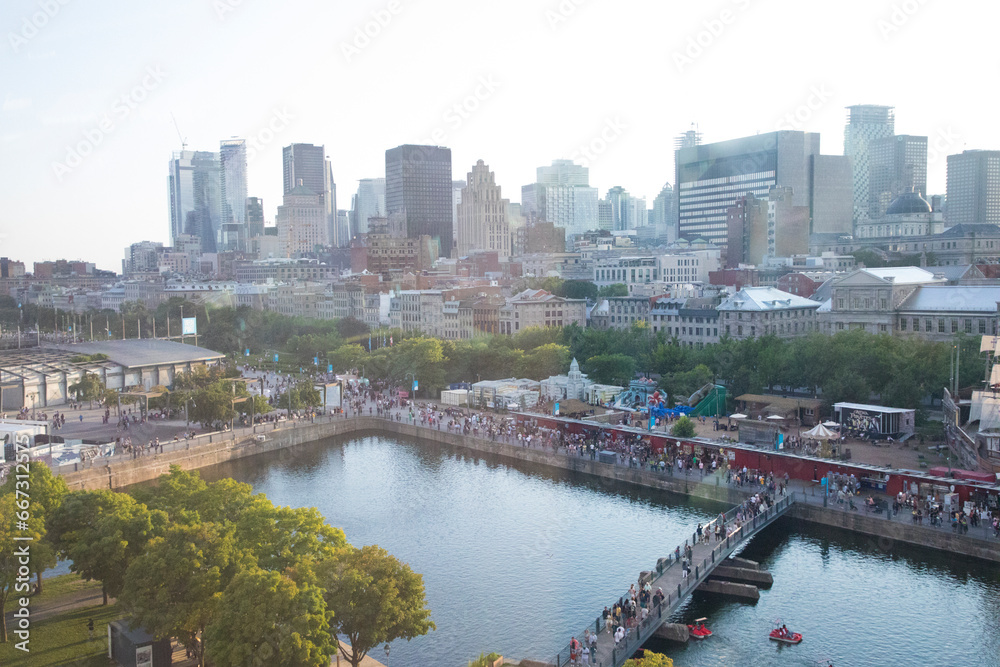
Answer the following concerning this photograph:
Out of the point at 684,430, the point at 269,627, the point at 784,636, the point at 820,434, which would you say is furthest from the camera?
the point at 684,430

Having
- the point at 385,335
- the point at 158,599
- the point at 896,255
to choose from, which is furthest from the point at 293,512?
the point at 896,255

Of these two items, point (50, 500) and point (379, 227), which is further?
point (379, 227)

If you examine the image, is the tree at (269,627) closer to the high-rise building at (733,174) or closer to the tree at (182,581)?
the tree at (182,581)

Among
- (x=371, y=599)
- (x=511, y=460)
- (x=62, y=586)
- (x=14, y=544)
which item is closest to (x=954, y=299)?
(x=511, y=460)

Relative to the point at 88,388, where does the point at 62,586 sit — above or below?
below

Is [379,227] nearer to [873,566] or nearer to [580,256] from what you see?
[580,256]

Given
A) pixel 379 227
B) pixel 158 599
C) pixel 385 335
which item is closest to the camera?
pixel 158 599

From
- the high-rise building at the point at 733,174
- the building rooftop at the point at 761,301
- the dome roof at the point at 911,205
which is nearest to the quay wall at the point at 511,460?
the building rooftop at the point at 761,301

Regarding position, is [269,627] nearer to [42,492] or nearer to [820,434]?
[42,492]
